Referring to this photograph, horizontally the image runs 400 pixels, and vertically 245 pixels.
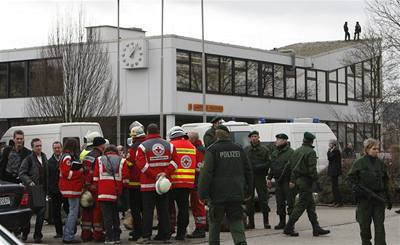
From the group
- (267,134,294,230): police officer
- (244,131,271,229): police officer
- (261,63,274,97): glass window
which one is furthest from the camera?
(261,63,274,97): glass window

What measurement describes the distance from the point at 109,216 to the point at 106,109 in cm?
2843

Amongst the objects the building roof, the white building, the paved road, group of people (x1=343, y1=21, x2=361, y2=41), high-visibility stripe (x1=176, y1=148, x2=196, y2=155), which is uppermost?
group of people (x1=343, y1=21, x2=361, y2=41)

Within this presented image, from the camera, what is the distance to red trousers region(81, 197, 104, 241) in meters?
13.8

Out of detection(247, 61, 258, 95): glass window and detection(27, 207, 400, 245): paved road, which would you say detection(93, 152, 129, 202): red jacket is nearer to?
detection(27, 207, 400, 245): paved road

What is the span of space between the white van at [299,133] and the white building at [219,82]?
16.3 metres

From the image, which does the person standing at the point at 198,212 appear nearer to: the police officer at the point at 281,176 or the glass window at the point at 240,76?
the police officer at the point at 281,176

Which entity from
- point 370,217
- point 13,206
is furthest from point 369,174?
point 13,206

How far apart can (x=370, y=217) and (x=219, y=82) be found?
37018mm

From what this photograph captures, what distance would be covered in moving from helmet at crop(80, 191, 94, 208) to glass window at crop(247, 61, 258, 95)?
37.1 metres

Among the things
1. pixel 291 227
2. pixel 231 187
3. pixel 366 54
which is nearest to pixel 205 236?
pixel 291 227

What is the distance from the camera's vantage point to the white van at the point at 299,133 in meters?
24.7

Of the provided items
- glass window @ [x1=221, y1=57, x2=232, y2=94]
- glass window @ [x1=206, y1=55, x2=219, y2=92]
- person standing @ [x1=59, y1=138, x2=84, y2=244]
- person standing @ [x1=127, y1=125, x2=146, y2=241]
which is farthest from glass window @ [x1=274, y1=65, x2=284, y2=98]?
person standing @ [x1=59, y1=138, x2=84, y2=244]

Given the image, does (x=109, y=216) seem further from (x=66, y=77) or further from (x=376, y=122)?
(x=376, y=122)

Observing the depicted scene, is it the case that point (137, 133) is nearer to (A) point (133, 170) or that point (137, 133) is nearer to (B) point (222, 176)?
(A) point (133, 170)
